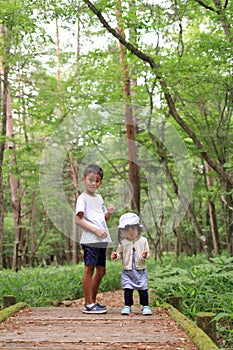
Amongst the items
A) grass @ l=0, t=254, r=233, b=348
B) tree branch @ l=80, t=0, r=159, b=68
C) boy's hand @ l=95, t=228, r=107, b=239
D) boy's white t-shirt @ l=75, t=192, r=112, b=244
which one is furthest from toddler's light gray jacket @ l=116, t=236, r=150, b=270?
tree branch @ l=80, t=0, r=159, b=68

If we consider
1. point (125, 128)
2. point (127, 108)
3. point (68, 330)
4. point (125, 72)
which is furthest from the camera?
point (125, 72)

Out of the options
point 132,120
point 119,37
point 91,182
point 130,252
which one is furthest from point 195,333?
point 132,120

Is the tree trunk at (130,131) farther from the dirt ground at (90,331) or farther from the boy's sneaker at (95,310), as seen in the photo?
the dirt ground at (90,331)

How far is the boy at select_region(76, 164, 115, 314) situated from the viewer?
478 cm

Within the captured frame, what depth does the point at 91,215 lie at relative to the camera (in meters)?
4.88

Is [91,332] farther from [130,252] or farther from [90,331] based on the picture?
[130,252]

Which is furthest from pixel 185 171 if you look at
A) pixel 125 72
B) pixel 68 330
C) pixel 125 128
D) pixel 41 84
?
pixel 68 330

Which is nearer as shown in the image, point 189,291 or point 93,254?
point 93,254

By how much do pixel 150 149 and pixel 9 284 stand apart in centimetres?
540

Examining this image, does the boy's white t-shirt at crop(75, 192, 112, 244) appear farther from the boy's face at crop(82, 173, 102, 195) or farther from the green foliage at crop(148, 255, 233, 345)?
the green foliage at crop(148, 255, 233, 345)

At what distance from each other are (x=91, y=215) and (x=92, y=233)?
0.22 meters

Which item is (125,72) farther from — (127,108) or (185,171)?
(185,171)

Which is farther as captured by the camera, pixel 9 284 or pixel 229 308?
pixel 9 284

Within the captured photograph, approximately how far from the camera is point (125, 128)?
9.29 metres
